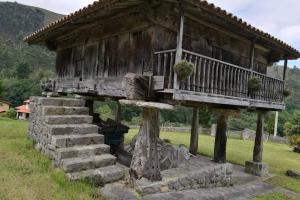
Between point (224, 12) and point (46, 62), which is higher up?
point (46, 62)

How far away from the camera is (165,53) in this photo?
20.5 feet

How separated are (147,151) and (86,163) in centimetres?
127

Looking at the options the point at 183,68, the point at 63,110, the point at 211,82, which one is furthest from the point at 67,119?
the point at 211,82

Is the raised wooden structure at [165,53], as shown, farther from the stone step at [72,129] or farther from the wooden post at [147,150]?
the stone step at [72,129]

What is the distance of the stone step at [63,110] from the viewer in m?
7.38

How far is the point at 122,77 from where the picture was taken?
7375 mm

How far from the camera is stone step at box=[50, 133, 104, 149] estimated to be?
650cm

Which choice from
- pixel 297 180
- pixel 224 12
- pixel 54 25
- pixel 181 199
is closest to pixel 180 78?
pixel 224 12

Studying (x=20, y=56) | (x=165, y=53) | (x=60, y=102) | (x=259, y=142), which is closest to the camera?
(x=165, y=53)

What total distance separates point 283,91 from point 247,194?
4110 mm

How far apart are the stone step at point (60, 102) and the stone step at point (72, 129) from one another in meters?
0.93

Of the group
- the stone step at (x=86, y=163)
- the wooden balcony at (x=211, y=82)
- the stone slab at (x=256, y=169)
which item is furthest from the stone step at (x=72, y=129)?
the stone slab at (x=256, y=169)

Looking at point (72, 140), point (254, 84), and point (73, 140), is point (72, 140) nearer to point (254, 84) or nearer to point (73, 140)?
point (73, 140)

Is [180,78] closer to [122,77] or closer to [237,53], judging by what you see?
[122,77]
